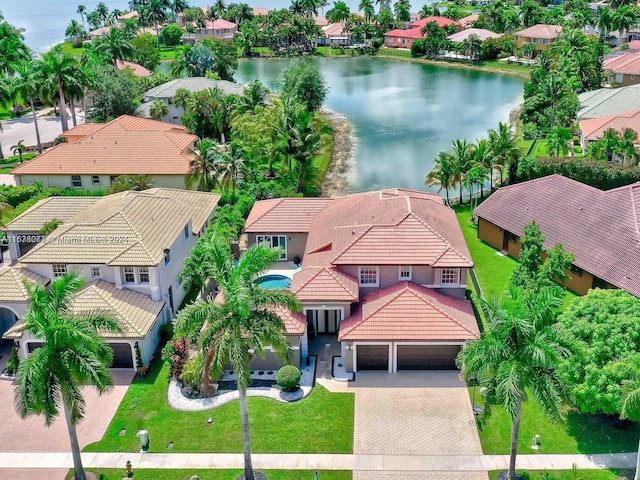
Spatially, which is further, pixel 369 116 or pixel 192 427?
pixel 369 116

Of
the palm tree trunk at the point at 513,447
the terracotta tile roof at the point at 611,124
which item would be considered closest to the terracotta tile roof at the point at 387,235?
the palm tree trunk at the point at 513,447

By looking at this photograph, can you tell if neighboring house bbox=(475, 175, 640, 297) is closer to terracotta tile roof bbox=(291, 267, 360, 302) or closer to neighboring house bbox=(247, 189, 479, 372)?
neighboring house bbox=(247, 189, 479, 372)

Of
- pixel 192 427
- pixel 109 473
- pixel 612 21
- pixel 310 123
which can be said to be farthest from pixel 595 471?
pixel 612 21

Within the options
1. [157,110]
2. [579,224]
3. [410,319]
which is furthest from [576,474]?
[157,110]

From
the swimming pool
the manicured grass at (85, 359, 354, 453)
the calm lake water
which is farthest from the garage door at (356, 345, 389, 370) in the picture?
the calm lake water

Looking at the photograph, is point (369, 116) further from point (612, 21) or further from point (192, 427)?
point (192, 427)

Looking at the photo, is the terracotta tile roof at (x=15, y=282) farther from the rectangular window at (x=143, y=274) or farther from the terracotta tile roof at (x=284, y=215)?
the terracotta tile roof at (x=284, y=215)

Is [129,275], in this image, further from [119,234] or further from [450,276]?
[450,276]
